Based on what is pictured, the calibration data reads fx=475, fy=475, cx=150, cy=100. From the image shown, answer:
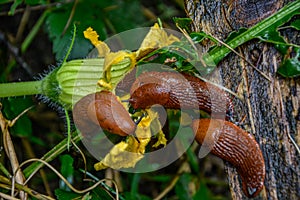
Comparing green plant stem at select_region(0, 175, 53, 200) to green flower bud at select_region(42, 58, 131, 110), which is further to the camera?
green plant stem at select_region(0, 175, 53, 200)

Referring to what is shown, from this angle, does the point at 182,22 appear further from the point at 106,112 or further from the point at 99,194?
the point at 99,194

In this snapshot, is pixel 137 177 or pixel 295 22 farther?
pixel 137 177

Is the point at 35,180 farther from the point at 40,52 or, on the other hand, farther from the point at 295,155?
the point at 295,155

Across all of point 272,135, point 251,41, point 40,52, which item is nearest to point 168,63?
point 251,41

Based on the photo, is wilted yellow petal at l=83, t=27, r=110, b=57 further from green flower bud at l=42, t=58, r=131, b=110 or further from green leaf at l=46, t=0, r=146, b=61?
green leaf at l=46, t=0, r=146, b=61

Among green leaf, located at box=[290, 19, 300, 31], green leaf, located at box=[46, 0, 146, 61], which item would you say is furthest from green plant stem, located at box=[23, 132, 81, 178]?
green leaf, located at box=[290, 19, 300, 31]

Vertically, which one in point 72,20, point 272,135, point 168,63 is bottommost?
point 272,135

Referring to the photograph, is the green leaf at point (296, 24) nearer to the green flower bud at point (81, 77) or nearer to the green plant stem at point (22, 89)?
the green flower bud at point (81, 77)

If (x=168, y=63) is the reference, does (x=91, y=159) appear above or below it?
below
